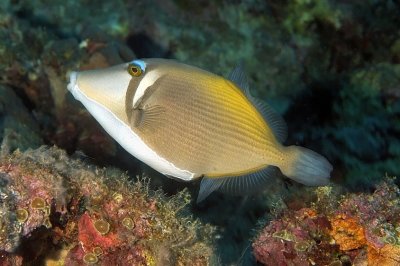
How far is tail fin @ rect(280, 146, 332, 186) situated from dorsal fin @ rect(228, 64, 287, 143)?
0.12 m

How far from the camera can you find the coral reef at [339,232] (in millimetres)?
2656

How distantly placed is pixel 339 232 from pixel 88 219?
1599 millimetres

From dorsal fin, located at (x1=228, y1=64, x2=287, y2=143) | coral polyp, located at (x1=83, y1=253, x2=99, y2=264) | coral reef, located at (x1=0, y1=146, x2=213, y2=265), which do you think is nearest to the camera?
coral reef, located at (x1=0, y1=146, x2=213, y2=265)

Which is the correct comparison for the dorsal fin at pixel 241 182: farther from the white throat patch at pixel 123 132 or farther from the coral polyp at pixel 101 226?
the coral polyp at pixel 101 226

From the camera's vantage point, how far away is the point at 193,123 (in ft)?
8.16

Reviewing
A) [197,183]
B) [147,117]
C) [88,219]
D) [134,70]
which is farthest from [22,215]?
[197,183]

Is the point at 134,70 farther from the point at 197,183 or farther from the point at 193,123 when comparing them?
the point at 197,183

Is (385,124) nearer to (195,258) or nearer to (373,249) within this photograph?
(373,249)

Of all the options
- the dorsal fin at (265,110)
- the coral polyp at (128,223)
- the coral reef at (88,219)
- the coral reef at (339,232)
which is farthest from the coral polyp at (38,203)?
the coral reef at (339,232)

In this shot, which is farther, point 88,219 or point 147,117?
point 88,219

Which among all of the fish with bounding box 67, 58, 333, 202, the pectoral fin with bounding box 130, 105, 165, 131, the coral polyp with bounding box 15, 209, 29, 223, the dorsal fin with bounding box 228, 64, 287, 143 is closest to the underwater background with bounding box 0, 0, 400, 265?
the coral polyp with bounding box 15, 209, 29, 223

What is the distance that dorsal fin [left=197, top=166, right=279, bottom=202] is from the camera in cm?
265

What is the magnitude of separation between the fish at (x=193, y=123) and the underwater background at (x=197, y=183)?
1.21 ft

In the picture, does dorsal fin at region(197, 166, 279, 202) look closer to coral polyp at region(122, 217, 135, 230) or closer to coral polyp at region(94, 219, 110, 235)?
coral polyp at region(122, 217, 135, 230)
